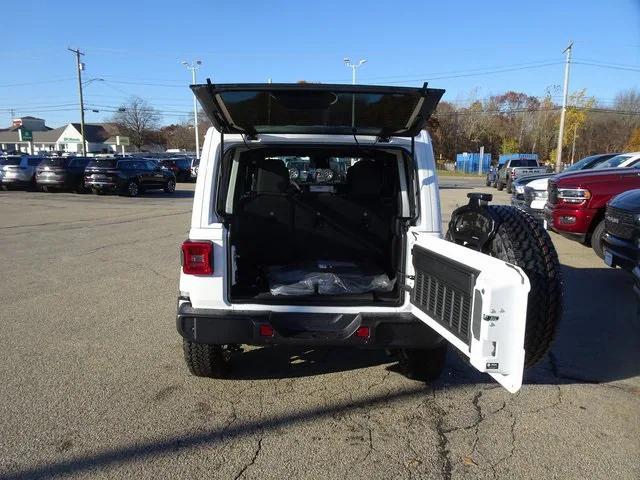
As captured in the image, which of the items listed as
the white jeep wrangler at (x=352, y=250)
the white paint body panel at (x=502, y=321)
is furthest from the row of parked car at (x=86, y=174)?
the white paint body panel at (x=502, y=321)

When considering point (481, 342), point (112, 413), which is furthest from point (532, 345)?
point (112, 413)

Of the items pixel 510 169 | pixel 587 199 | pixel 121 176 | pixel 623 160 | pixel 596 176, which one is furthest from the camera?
pixel 510 169

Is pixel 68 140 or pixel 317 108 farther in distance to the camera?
pixel 68 140

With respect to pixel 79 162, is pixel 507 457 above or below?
below

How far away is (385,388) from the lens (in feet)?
12.4

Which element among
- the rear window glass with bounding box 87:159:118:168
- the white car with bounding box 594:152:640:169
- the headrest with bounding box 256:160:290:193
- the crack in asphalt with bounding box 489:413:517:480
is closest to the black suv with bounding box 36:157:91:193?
the rear window glass with bounding box 87:159:118:168

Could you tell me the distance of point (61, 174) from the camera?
74.0ft

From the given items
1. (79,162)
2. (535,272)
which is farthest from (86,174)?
(535,272)

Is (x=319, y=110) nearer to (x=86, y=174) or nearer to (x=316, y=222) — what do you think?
(x=316, y=222)

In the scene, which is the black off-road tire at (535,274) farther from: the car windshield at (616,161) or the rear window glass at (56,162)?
the rear window glass at (56,162)

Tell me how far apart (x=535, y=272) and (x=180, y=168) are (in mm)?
32660

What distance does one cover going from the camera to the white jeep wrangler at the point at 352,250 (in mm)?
2785

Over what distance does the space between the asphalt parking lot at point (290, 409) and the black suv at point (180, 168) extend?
28473 mm

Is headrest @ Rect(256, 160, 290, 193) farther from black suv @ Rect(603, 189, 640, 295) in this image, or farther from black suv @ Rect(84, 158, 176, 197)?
black suv @ Rect(84, 158, 176, 197)
